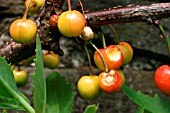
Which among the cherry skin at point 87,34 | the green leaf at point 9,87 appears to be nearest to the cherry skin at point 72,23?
the cherry skin at point 87,34

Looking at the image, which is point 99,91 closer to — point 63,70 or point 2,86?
point 2,86

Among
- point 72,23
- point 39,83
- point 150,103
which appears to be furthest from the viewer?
point 150,103

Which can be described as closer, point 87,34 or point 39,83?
point 39,83

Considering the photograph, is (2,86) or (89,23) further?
(89,23)

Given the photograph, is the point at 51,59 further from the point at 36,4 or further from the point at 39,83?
the point at 39,83

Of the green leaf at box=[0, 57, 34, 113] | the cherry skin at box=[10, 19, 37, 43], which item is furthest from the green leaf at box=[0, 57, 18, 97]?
the cherry skin at box=[10, 19, 37, 43]

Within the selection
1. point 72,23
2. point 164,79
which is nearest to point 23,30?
point 72,23

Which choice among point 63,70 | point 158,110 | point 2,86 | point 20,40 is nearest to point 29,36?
point 20,40
